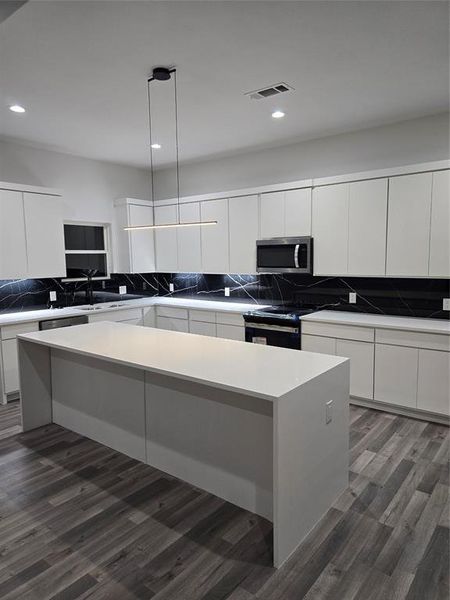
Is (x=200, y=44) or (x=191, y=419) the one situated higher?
(x=200, y=44)

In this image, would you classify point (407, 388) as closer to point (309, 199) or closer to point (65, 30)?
point (309, 199)

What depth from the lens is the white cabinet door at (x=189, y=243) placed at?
18.4 ft

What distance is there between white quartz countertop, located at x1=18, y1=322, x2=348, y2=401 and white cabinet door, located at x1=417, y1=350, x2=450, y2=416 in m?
1.48

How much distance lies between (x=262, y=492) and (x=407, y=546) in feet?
2.62

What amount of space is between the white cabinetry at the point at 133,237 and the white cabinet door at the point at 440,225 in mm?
3884

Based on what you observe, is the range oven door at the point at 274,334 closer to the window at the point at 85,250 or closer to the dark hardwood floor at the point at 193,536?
the dark hardwood floor at the point at 193,536

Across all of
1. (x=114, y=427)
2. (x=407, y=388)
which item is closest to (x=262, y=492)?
(x=114, y=427)

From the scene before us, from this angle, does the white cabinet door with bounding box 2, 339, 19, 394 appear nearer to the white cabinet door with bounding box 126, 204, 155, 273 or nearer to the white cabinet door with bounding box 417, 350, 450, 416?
the white cabinet door with bounding box 126, 204, 155, 273

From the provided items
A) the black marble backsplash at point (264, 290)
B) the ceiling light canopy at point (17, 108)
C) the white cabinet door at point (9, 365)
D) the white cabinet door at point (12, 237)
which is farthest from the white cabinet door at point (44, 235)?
the ceiling light canopy at point (17, 108)

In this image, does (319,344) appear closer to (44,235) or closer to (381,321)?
(381,321)

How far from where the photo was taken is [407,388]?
12.1ft

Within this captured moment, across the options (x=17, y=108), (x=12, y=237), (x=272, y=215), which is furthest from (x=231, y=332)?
(x=17, y=108)

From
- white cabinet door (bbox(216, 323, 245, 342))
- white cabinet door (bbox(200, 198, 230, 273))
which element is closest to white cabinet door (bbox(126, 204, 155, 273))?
white cabinet door (bbox(200, 198, 230, 273))

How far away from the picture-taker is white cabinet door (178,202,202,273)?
5.60 m
